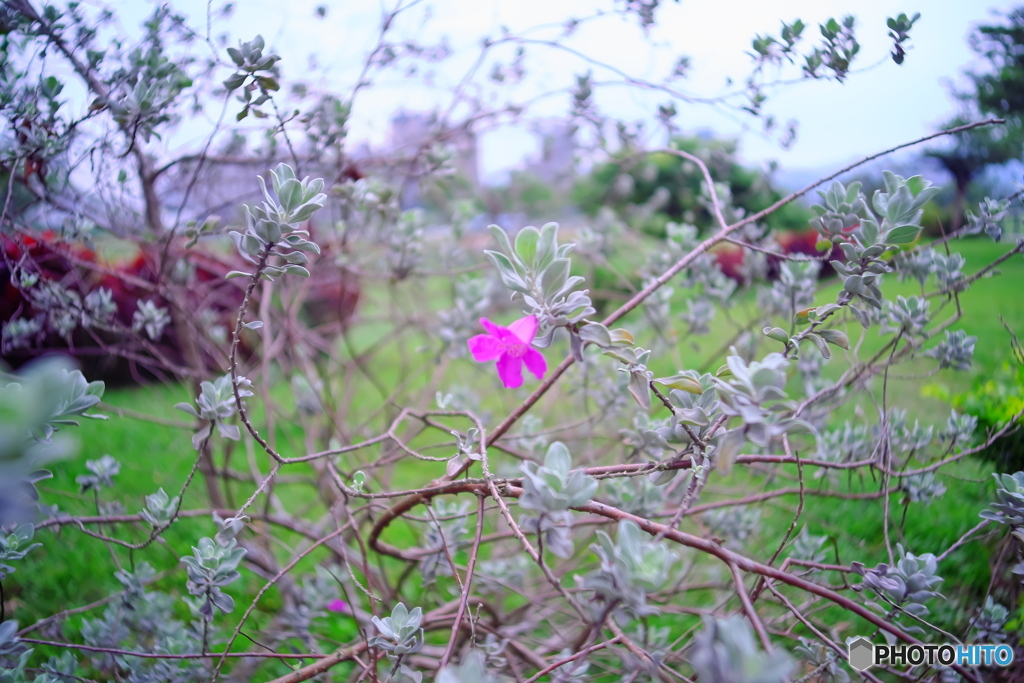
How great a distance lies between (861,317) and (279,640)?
1751 mm

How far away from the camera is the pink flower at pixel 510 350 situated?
2.81ft

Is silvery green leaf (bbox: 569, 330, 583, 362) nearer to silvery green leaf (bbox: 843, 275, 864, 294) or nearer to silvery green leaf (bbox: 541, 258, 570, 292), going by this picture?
silvery green leaf (bbox: 541, 258, 570, 292)

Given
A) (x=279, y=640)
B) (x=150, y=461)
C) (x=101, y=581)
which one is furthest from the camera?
(x=150, y=461)

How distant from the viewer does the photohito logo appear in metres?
0.94

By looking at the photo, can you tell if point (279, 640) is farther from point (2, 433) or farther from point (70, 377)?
point (2, 433)

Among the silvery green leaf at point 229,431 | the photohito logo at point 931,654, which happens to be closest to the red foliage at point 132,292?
the silvery green leaf at point 229,431

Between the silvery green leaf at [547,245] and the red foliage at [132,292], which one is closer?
the silvery green leaf at [547,245]

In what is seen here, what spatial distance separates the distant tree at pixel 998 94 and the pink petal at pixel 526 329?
5.24 ft

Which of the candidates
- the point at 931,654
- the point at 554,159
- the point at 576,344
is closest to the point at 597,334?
the point at 576,344

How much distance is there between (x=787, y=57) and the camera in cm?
138

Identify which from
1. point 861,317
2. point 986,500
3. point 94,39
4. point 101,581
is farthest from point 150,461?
point 986,500

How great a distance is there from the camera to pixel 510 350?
91 centimetres

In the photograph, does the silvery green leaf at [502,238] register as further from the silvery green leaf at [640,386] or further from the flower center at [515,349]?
the silvery green leaf at [640,386]

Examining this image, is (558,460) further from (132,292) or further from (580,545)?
(132,292)
